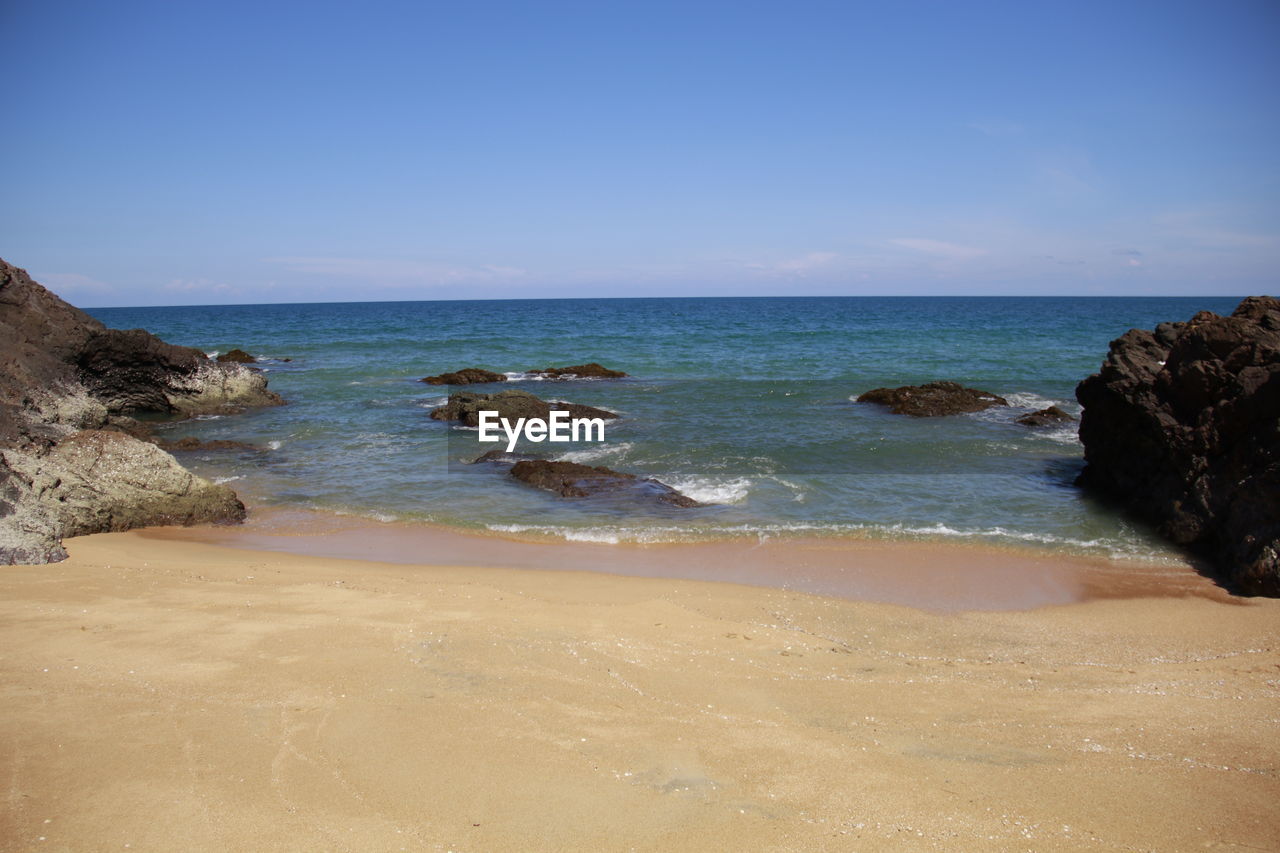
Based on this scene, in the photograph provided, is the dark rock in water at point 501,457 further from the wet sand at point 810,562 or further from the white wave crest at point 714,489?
the wet sand at point 810,562

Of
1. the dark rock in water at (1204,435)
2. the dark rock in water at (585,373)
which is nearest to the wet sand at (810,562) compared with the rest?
the dark rock in water at (1204,435)

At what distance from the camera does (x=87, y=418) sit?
Result: 15.3 metres

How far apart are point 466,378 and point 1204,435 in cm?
2187

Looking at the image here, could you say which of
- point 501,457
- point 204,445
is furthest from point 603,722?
point 204,445

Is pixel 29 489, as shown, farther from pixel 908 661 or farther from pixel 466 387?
pixel 466 387


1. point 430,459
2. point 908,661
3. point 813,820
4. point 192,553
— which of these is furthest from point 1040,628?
point 430,459

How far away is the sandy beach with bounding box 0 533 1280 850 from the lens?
383 centimetres

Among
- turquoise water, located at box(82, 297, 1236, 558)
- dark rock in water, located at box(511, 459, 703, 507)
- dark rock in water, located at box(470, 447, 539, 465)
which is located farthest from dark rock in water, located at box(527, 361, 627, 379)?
dark rock in water, located at box(511, 459, 703, 507)

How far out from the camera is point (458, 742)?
452 cm

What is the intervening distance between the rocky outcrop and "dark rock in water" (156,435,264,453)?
1.92 ft

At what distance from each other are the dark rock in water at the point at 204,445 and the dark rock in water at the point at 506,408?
4453mm

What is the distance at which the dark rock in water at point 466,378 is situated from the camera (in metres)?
27.3

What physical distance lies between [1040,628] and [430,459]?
10780 mm

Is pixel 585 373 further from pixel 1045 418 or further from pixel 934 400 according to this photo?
pixel 1045 418
